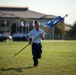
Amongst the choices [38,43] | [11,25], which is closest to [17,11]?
[11,25]

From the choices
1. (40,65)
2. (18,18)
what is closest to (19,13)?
(18,18)

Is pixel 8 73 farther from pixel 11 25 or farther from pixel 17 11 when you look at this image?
pixel 17 11

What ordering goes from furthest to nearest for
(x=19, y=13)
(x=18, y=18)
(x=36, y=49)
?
(x=19, y=13) → (x=18, y=18) → (x=36, y=49)

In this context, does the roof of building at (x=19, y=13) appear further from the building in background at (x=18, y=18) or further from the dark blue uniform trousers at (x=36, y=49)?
the dark blue uniform trousers at (x=36, y=49)

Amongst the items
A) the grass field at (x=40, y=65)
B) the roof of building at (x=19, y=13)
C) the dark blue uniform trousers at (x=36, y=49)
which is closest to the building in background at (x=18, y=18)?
the roof of building at (x=19, y=13)

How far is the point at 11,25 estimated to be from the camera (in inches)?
4016

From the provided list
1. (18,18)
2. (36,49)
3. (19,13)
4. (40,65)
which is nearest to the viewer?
(36,49)

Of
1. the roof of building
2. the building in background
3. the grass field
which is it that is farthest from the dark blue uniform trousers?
the roof of building

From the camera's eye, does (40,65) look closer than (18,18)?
Yes

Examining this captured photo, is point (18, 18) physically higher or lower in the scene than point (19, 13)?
lower

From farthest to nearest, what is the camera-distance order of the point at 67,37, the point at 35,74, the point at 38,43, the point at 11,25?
the point at 67,37
the point at 11,25
the point at 38,43
the point at 35,74

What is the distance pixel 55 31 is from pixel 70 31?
17.7 ft

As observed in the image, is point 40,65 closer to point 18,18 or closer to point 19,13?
point 18,18

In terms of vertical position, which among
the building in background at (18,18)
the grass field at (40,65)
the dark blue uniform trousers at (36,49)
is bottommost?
the building in background at (18,18)
